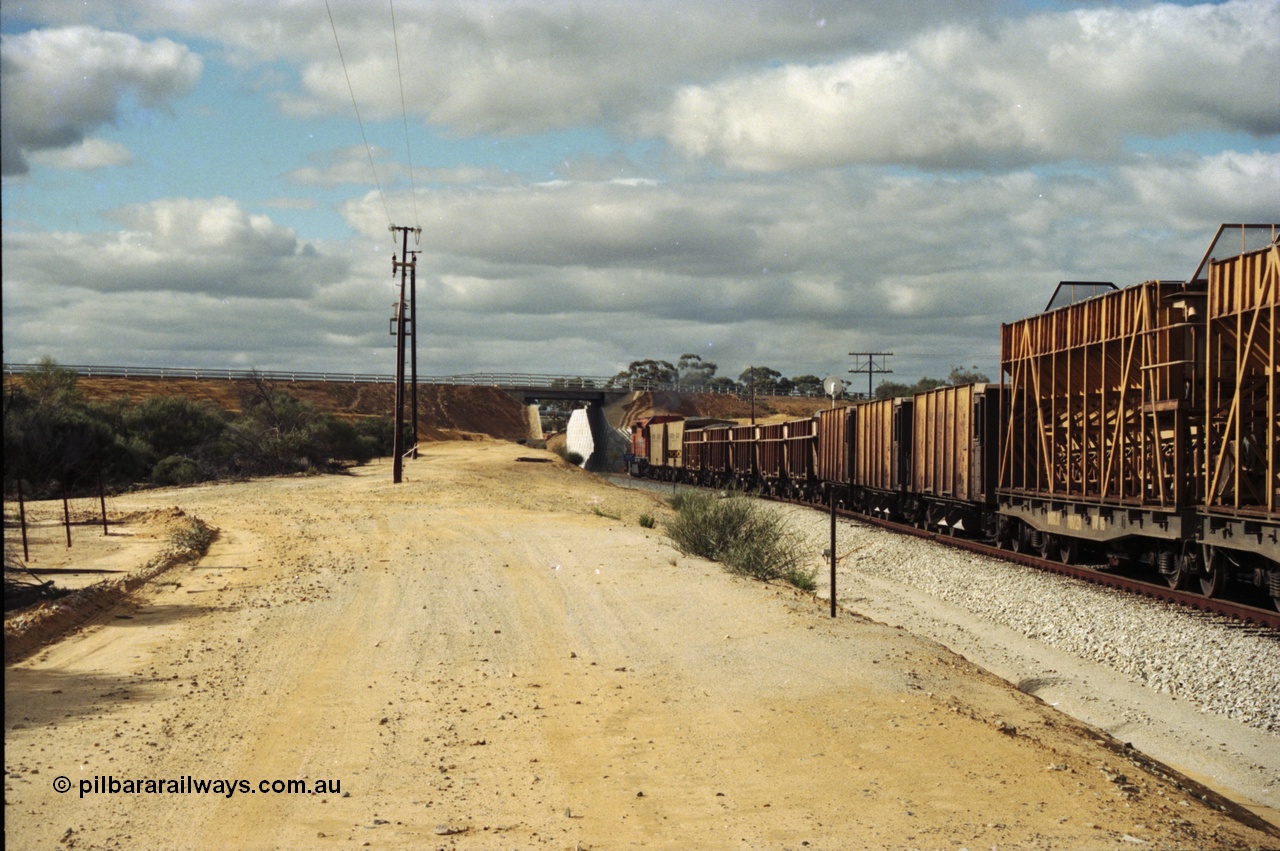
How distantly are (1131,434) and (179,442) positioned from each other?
136 ft

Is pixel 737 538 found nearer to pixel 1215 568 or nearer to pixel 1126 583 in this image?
pixel 1126 583

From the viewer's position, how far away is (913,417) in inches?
1190

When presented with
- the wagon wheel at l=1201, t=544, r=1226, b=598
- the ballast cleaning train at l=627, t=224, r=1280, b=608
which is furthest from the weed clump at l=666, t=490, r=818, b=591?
the wagon wheel at l=1201, t=544, r=1226, b=598

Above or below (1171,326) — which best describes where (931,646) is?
below

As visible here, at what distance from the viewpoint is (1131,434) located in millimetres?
19031

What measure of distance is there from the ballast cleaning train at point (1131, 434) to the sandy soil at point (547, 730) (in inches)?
177

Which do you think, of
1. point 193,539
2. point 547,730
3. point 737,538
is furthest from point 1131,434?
point 193,539

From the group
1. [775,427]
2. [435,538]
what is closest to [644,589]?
[435,538]

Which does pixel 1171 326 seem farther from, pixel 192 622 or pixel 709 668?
pixel 192 622

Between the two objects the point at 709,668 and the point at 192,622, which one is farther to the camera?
the point at 192,622

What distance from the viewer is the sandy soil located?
698 centimetres

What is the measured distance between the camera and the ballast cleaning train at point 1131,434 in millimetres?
15227

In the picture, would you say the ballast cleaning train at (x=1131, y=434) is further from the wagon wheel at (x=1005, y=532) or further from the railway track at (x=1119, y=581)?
the railway track at (x=1119, y=581)

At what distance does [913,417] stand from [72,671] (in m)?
23.1
